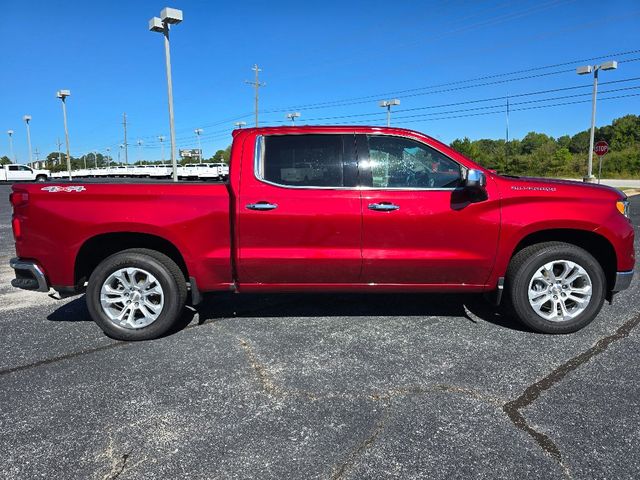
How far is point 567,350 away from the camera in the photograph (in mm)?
3885

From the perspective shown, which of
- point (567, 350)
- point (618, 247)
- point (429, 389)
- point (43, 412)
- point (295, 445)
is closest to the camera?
point (295, 445)

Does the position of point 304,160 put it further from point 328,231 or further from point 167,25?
point 167,25

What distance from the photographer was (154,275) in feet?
13.5

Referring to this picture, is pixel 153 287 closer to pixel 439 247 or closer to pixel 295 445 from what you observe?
pixel 295 445

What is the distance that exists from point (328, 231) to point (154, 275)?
60.6 inches

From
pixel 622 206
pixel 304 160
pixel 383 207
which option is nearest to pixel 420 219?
pixel 383 207

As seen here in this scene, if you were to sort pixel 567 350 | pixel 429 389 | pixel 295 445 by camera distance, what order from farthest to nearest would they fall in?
pixel 567 350, pixel 429 389, pixel 295 445

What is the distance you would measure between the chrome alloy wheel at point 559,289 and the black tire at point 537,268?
0.10 feet

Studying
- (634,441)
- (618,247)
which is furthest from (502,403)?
(618,247)

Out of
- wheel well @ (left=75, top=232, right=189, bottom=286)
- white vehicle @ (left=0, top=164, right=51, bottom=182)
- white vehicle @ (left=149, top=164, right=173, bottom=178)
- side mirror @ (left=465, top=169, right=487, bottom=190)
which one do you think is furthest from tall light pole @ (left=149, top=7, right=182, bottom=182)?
white vehicle @ (left=149, top=164, right=173, bottom=178)

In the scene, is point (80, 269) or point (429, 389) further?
point (80, 269)

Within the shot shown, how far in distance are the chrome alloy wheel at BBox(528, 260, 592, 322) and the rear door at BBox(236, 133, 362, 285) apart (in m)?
1.58

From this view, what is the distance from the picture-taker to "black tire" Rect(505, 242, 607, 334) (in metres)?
4.13

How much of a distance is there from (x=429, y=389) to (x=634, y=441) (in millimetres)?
1157
